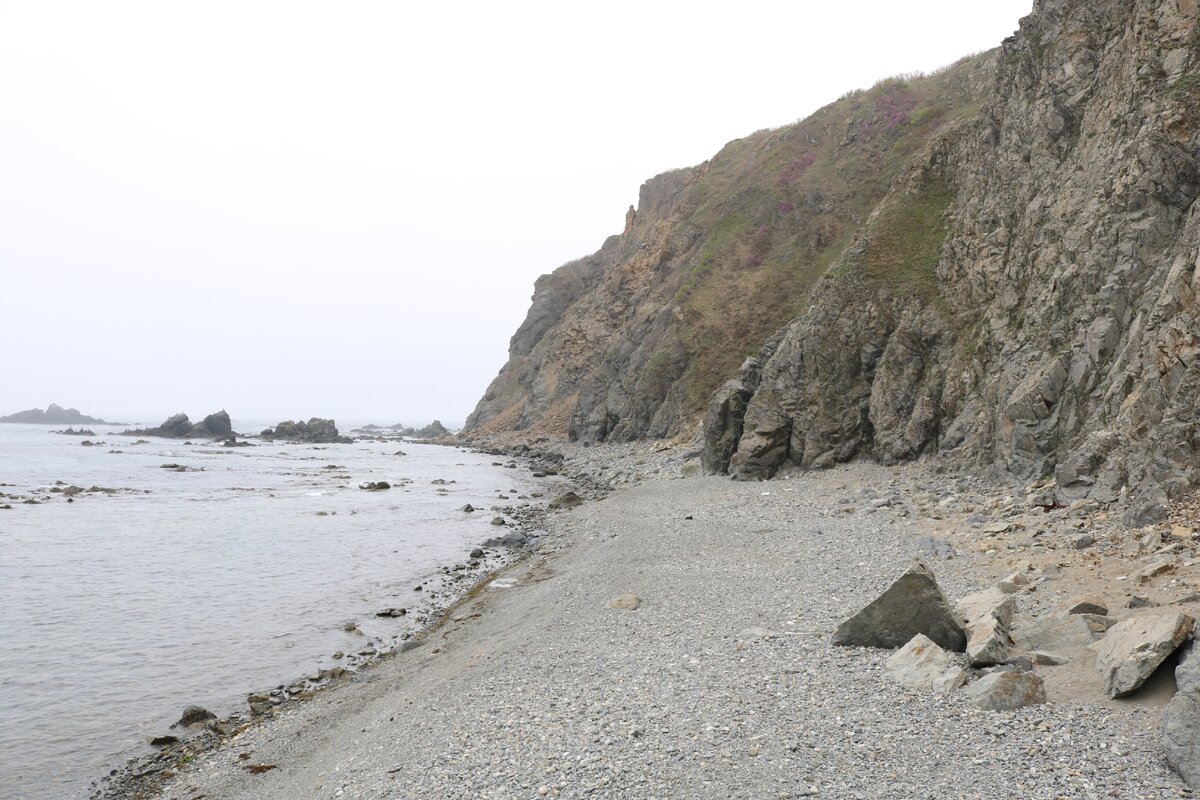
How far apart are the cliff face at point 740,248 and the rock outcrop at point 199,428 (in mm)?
70013

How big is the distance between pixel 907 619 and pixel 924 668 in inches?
Result: 54.5

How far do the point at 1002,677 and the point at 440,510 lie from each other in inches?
1522

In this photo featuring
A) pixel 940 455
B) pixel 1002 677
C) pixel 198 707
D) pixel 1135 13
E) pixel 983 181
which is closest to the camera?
pixel 1002 677

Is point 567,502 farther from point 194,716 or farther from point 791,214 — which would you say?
point 791,214

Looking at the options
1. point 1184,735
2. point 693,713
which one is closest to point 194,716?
point 693,713

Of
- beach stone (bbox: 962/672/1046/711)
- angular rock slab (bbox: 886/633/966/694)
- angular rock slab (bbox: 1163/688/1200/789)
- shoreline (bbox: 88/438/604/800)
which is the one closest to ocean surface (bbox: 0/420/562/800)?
shoreline (bbox: 88/438/604/800)

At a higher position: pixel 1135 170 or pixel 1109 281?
pixel 1135 170

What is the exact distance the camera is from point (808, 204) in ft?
235

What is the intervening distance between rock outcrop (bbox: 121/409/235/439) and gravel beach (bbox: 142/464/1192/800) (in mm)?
131777

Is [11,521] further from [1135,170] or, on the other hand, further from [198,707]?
[1135,170]

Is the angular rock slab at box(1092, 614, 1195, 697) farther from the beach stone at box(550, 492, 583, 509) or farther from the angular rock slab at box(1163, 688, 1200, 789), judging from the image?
the beach stone at box(550, 492, 583, 509)

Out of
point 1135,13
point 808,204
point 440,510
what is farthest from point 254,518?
point 808,204

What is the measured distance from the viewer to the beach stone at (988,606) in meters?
11.6

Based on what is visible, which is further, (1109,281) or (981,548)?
(1109,281)
